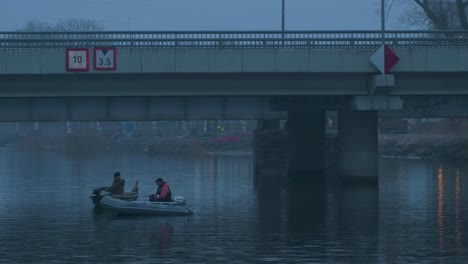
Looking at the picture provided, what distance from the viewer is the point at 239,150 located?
11962cm

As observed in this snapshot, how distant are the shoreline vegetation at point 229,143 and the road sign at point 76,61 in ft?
75.1

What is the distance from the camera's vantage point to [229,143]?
123 m

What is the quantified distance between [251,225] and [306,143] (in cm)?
2522

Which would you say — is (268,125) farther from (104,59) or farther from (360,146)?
(104,59)

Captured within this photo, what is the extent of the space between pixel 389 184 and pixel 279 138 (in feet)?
37.6

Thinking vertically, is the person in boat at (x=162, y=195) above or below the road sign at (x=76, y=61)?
below

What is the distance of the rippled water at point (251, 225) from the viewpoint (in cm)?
2775

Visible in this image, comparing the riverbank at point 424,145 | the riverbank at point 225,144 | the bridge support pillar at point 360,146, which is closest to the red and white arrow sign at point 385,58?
the bridge support pillar at point 360,146

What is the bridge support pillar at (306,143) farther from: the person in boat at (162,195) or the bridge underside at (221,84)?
the person in boat at (162,195)

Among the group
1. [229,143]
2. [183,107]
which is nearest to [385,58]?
[183,107]

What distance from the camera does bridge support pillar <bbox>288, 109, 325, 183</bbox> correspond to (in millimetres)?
59656

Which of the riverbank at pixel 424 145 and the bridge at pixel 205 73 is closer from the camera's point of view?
the bridge at pixel 205 73

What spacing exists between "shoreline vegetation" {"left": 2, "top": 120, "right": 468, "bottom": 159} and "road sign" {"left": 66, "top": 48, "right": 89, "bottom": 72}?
75.1 feet

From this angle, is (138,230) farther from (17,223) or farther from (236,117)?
(236,117)
